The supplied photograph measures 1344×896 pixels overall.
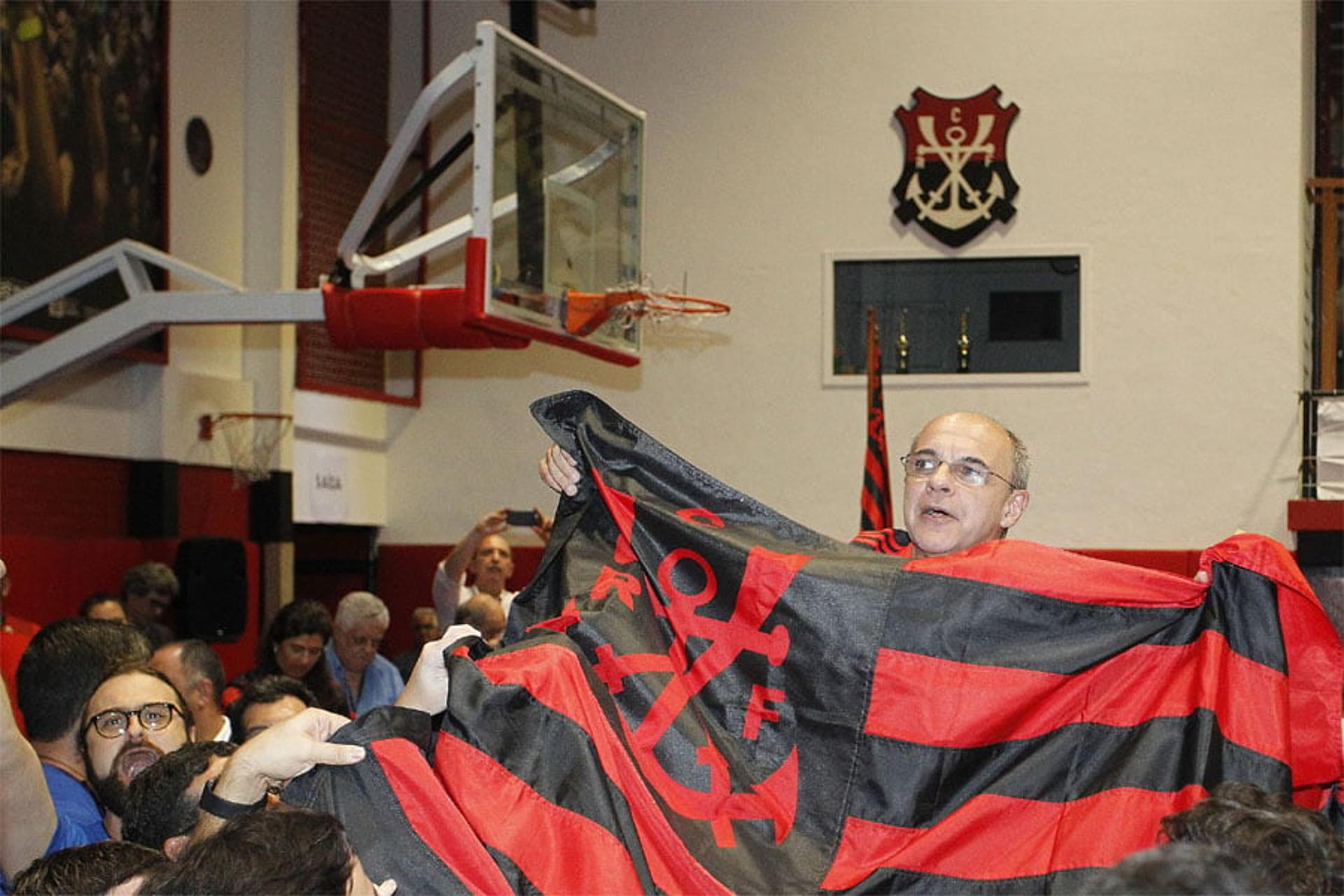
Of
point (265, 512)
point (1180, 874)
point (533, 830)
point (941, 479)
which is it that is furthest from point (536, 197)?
point (1180, 874)

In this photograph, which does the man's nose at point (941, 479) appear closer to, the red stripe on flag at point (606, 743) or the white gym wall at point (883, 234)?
the red stripe on flag at point (606, 743)

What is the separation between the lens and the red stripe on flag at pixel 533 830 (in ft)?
8.80

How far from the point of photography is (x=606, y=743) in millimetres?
2893

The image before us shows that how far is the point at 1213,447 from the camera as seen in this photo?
1064 centimetres

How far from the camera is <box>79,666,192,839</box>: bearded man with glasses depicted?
3.50 m

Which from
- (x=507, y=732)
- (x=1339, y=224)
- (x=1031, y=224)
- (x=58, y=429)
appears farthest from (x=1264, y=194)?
(x=507, y=732)

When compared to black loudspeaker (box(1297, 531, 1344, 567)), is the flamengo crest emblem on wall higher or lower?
higher

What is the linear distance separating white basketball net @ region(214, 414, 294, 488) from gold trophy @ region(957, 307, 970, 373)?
167 inches

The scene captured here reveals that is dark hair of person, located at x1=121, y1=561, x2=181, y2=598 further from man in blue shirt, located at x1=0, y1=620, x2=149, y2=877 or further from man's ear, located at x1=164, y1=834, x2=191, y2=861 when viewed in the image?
man's ear, located at x1=164, y1=834, x2=191, y2=861

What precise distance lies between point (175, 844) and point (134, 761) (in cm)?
66

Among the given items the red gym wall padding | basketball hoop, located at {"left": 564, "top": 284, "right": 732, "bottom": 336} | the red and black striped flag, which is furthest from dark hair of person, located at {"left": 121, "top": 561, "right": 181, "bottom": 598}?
the red and black striped flag

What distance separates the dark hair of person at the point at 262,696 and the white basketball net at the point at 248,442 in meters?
5.40

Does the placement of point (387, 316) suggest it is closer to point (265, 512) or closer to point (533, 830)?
point (265, 512)

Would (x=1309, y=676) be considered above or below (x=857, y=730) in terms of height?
above
